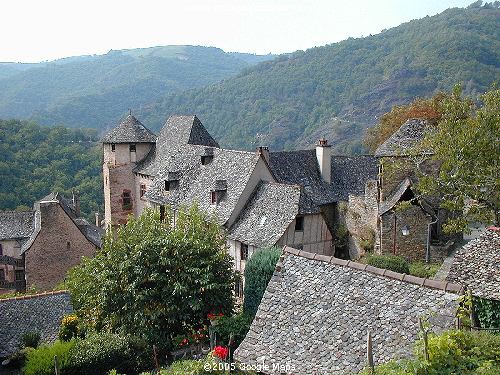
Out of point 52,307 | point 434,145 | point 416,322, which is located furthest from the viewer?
point 52,307

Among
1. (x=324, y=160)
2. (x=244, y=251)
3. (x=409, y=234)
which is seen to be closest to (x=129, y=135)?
(x=324, y=160)

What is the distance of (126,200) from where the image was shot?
1716 inches

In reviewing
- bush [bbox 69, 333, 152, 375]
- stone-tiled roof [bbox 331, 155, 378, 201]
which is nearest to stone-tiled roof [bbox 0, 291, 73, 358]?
bush [bbox 69, 333, 152, 375]

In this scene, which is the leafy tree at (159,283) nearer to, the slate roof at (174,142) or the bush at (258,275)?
the bush at (258,275)

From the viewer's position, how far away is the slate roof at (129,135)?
42.5 metres

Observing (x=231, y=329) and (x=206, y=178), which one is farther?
(x=206, y=178)

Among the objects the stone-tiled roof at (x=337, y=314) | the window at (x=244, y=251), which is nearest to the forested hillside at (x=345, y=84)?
the window at (x=244, y=251)

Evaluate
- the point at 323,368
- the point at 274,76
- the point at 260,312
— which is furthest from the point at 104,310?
the point at 274,76

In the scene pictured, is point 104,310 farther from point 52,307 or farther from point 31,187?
point 31,187

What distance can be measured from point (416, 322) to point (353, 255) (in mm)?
19919

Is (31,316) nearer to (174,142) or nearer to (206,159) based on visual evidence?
(206,159)

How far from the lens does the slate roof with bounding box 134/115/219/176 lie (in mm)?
39312

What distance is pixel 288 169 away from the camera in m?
36.3

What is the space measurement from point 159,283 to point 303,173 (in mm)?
17268
